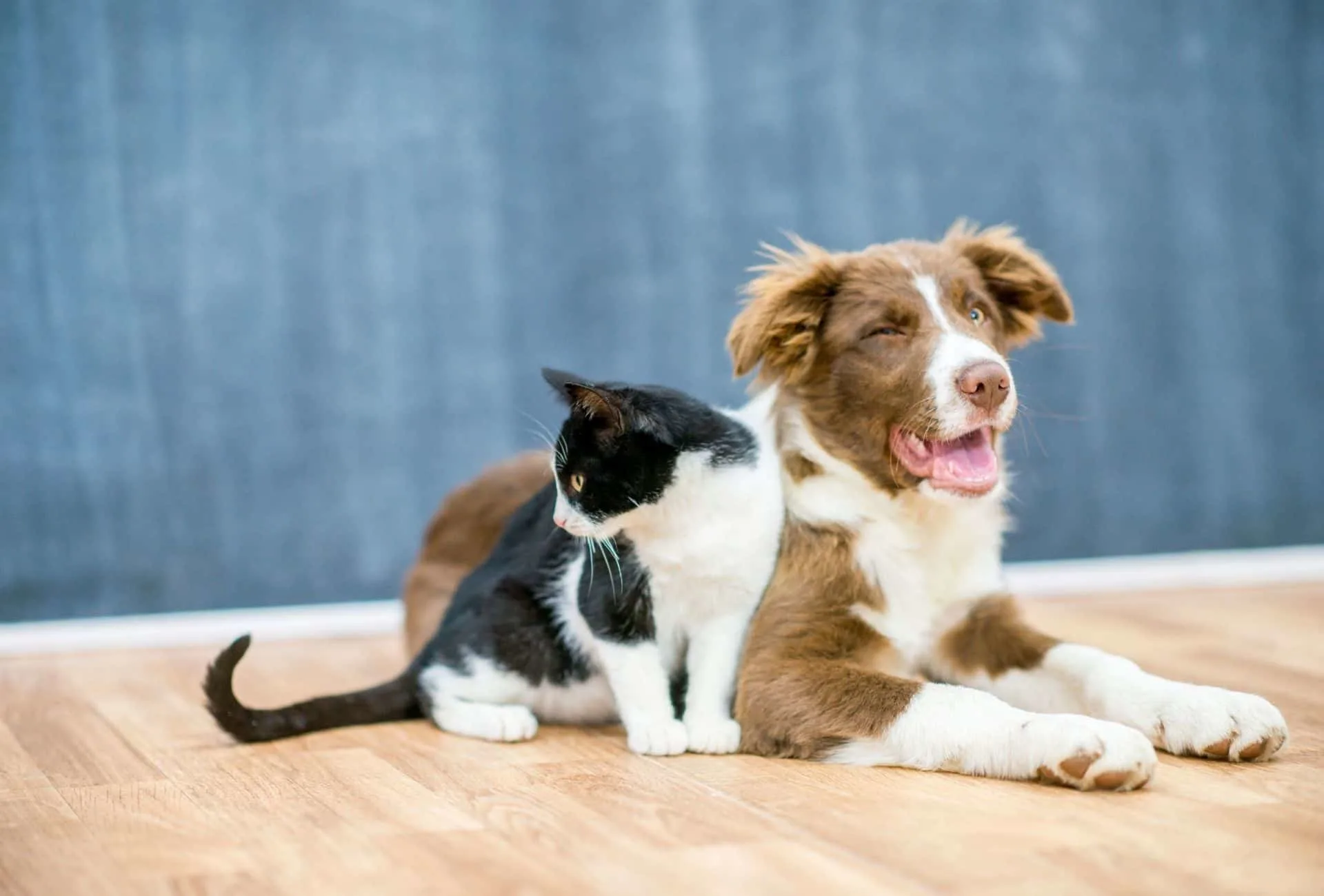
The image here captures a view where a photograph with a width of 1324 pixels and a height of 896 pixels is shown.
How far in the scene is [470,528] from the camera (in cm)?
283

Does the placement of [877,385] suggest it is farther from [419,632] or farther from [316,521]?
[316,521]

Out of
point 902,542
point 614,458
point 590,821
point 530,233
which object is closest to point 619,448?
point 614,458

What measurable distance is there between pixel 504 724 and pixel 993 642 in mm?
771

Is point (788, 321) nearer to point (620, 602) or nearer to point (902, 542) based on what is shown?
point (902, 542)

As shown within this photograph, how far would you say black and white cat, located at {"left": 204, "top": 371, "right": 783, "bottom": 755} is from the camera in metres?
2.07

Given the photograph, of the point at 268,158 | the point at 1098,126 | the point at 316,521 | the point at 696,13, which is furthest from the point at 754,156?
the point at 316,521

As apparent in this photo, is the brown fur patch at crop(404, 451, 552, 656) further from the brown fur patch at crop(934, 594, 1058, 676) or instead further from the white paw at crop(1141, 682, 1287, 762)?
the white paw at crop(1141, 682, 1287, 762)

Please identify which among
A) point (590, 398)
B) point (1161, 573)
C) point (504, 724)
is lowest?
point (1161, 573)

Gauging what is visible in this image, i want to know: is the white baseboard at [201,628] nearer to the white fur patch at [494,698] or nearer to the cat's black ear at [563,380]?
the white fur patch at [494,698]

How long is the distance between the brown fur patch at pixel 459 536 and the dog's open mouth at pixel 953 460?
84cm

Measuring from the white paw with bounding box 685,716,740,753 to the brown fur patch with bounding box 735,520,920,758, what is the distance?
0.02 metres

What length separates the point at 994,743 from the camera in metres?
1.81

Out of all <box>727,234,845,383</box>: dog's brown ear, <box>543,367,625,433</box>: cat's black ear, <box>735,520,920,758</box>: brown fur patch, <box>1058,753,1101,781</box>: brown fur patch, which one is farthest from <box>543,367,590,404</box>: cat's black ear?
<box>1058,753,1101,781</box>: brown fur patch

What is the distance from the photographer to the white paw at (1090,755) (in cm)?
170
